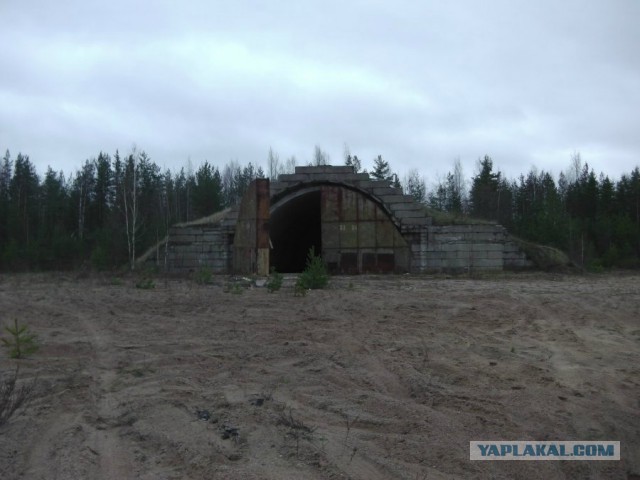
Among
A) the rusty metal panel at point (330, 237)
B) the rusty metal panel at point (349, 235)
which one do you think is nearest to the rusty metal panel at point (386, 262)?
the rusty metal panel at point (349, 235)

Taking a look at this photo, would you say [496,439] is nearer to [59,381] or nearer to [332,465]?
[332,465]

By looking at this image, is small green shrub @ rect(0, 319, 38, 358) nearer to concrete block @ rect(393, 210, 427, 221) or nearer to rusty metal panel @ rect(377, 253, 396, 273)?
rusty metal panel @ rect(377, 253, 396, 273)

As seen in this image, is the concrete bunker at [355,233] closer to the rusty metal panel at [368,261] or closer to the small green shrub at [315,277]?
the rusty metal panel at [368,261]

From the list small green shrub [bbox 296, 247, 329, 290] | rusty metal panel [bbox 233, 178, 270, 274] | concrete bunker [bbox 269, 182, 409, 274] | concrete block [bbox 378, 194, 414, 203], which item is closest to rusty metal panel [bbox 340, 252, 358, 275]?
concrete bunker [bbox 269, 182, 409, 274]

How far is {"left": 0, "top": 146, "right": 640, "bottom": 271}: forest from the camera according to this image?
3441 cm

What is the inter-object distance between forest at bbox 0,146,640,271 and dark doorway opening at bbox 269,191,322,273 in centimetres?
892

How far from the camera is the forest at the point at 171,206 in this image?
3441cm

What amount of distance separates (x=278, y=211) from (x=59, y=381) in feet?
55.7

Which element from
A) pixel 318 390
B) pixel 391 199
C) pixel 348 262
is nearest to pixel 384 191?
pixel 391 199

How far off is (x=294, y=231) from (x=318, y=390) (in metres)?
22.7

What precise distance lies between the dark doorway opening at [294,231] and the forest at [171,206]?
892 centimetres

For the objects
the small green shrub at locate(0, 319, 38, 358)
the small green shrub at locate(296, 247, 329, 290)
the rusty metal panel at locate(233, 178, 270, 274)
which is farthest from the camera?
the rusty metal panel at locate(233, 178, 270, 274)

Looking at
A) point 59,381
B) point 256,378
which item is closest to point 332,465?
point 256,378

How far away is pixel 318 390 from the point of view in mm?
5566
